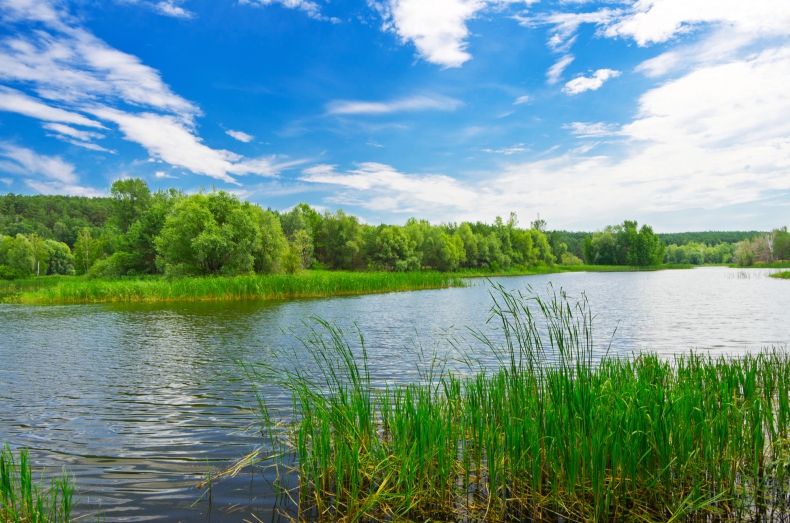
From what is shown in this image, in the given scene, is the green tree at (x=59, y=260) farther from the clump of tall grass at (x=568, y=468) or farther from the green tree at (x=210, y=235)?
the clump of tall grass at (x=568, y=468)

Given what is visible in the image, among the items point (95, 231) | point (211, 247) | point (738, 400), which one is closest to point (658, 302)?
point (738, 400)

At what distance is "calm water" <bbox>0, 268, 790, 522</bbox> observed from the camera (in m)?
5.15

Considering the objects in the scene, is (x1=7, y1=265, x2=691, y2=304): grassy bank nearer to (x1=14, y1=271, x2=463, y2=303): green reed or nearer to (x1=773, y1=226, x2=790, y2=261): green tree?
(x1=14, y1=271, x2=463, y2=303): green reed

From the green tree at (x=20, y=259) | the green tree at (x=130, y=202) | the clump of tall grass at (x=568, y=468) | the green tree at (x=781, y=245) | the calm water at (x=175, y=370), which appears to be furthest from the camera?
the green tree at (x=781, y=245)

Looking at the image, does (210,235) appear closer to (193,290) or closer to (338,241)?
(193,290)

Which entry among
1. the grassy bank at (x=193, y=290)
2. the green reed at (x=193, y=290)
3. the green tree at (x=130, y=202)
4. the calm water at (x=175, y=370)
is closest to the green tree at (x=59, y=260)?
the green tree at (x=130, y=202)

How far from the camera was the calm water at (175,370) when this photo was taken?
203 inches

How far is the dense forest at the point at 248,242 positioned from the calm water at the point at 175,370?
647 inches

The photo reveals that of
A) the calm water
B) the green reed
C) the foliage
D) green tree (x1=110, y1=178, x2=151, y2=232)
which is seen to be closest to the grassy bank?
the green reed

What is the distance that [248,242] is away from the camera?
42.1 metres

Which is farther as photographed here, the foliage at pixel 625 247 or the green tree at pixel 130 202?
the foliage at pixel 625 247

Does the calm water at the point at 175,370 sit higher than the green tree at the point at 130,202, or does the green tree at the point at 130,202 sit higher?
the green tree at the point at 130,202

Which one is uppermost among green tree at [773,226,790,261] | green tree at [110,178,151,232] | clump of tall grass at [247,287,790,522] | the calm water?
green tree at [110,178,151,232]

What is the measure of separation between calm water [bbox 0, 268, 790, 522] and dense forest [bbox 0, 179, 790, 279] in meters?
16.4
